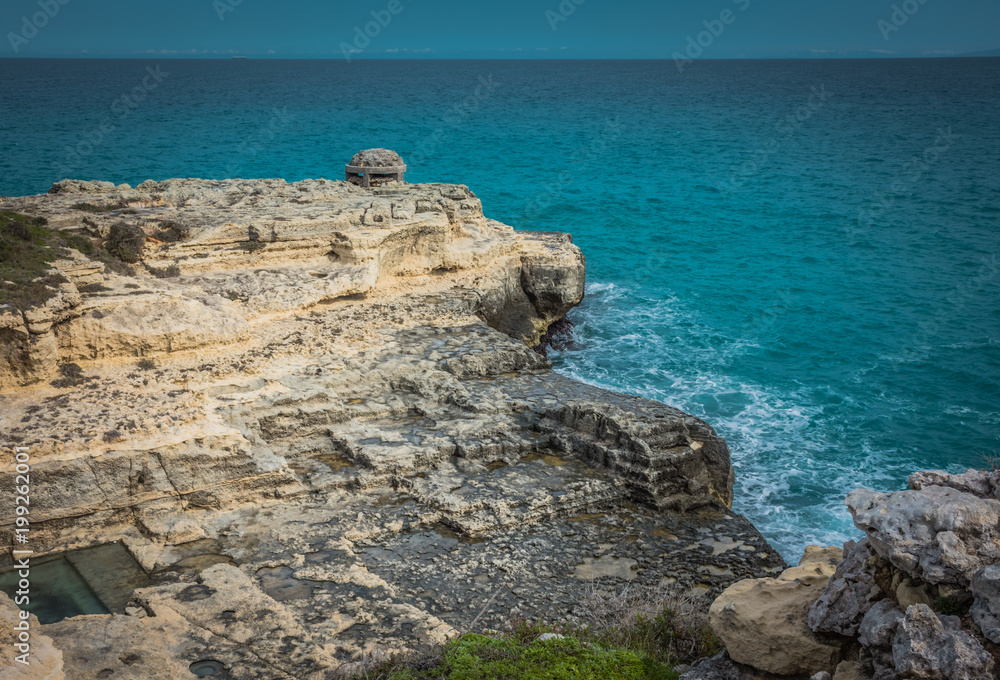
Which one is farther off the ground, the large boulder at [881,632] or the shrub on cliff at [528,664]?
the large boulder at [881,632]

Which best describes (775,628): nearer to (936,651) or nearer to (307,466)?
(936,651)

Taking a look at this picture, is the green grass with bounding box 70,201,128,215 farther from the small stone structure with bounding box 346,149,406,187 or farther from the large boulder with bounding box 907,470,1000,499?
the large boulder with bounding box 907,470,1000,499

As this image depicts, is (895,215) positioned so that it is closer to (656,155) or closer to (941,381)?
(941,381)

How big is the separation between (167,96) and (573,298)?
105 m

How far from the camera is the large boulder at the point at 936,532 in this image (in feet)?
19.7

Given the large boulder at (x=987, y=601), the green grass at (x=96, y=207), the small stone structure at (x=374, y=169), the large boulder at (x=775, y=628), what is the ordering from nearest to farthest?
the large boulder at (x=987, y=601) < the large boulder at (x=775, y=628) < the green grass at (x=96, y=207) < the small stone structure at (x=374, y=169)

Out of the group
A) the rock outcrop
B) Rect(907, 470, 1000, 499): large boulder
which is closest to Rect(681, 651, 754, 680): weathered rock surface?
the rock outcrop

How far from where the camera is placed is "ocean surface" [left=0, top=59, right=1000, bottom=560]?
20.3 m

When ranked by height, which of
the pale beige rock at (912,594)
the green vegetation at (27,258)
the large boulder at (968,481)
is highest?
the green vegetation at (27,258)

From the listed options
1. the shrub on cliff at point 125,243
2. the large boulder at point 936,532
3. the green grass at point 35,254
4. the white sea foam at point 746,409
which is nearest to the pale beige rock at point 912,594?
the large boulder at point 936,532

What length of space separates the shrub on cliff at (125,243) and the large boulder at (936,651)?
49.2 ft

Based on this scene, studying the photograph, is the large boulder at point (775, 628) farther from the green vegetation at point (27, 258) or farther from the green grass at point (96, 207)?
the green grass at point (96, 207)

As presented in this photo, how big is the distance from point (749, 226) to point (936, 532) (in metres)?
37.2

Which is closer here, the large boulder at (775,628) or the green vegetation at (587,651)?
the large boulder at (775,628)
